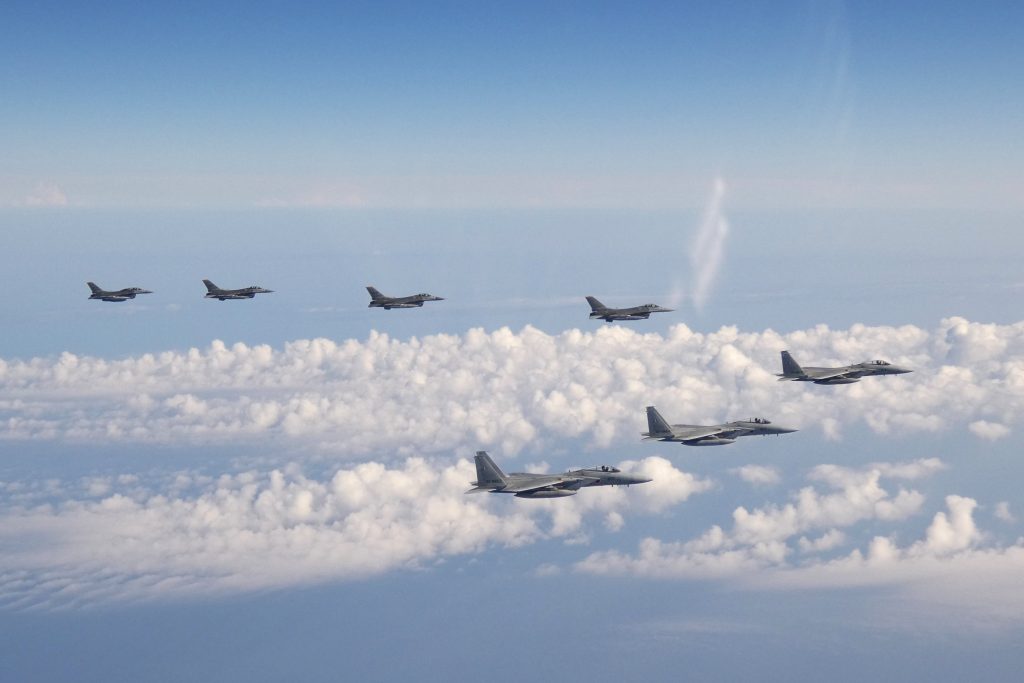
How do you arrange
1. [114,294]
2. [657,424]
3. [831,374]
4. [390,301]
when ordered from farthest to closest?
[114,294]
[390,301]
[831,374]
[657,424]

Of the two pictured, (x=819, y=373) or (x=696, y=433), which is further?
(x=819, y=373)

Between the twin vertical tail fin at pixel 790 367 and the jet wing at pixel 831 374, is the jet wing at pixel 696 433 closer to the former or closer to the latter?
the twin vertical tail fin at pixel 790 367

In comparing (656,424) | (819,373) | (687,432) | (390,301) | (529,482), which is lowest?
(529,482)

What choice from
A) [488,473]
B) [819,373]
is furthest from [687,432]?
[488,473]

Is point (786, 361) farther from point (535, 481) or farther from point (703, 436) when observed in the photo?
point (535, 481)

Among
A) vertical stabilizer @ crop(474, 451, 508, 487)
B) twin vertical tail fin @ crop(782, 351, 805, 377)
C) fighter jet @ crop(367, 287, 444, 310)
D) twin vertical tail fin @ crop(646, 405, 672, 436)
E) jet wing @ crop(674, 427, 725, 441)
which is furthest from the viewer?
fighter jet @ crop(367, 287, 444, 310)

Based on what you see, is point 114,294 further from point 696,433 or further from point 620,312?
point 696,433

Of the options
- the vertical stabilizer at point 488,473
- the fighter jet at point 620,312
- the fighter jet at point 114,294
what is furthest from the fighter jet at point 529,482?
the fighter jet at point 114,294

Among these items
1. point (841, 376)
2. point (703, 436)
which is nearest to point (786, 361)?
point (841, 376)

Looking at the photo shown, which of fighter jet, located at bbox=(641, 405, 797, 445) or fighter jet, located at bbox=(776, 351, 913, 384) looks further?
fighter jet, located at bbox=(776, 351, 913, 384)

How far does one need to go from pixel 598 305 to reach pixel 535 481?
114 feet

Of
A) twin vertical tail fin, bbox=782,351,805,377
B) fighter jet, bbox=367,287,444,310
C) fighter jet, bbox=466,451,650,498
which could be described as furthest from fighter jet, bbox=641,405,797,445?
fighter jet, bbox=367,287,444,310

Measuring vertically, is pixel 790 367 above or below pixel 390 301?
below

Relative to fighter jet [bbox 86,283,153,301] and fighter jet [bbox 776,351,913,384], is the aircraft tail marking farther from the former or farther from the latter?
fighter jet [bbox 86,283,153,301]
